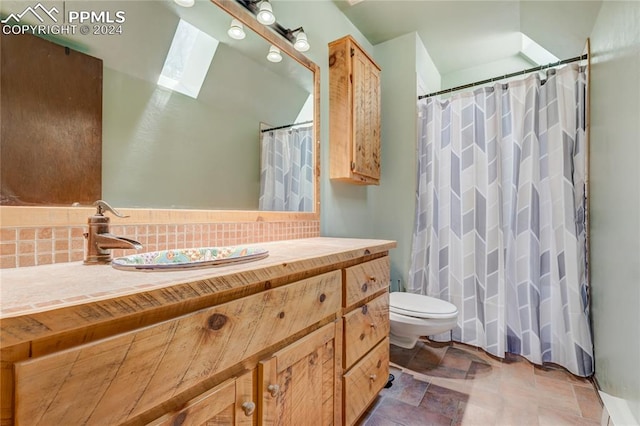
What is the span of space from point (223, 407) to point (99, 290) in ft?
1.23

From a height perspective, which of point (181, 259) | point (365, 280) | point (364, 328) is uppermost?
point (181, 259)

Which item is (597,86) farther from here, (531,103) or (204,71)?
(204,71)

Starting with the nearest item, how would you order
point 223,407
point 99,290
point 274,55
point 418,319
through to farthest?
point 99,290 → point 223,407 → point 274,55 → point 418,319

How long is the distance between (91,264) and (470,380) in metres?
1.95

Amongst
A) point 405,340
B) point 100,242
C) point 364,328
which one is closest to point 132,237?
A: point 100,242

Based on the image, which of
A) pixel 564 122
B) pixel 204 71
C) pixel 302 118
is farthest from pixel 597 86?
pixel 204 71

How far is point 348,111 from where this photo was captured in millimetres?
1806

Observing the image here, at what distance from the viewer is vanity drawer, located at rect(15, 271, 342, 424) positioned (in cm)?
39

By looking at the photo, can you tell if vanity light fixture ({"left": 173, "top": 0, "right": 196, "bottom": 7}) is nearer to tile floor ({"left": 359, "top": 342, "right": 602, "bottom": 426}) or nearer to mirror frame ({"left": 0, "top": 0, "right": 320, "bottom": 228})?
mirror frame ({"left": 0, "top": 0, "right": 320, "bottom": 228})

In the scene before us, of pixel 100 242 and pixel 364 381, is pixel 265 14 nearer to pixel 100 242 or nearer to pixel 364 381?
pixel 100 242

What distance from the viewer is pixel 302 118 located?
166 centimetres

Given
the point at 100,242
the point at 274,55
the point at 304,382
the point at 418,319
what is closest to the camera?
the point at 100,242

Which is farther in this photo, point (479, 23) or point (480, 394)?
point (479, 23)

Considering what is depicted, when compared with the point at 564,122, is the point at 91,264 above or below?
below
